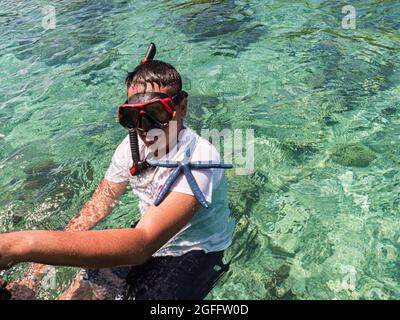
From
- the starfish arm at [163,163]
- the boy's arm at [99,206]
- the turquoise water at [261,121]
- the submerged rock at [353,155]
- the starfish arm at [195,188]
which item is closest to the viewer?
the starfish arm at [195,188]

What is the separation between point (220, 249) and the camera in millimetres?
3059

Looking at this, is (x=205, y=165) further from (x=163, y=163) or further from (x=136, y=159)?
(x=136, y=159)

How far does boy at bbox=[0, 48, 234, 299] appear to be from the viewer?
2066mm

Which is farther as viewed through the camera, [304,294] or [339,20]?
[339,20]

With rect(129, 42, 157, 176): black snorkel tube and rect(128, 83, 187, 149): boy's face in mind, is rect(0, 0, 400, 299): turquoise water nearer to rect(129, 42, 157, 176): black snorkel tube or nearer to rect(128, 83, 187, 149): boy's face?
rect(129, 42, 157, 176): black snorkel tube

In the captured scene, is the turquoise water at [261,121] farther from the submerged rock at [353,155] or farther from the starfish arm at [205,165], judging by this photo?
the starfish arm at [205,165]

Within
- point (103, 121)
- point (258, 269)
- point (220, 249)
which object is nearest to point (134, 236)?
point (220, 249)

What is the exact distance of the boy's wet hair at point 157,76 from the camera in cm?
260

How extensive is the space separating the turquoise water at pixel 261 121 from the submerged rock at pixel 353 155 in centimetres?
2

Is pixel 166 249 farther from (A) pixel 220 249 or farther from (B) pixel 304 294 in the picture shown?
(B) pixel 304 294

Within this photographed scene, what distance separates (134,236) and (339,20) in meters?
8.02

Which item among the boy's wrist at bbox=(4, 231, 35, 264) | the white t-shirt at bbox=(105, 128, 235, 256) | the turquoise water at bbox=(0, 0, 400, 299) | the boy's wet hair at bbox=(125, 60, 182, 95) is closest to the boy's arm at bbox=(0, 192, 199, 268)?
the boy's wrist at bbox=(4, 231, 35, 264)

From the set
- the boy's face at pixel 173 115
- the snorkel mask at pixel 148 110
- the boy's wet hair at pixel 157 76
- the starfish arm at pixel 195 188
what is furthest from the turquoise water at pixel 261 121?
the boy's wet hair at pixel 157 76

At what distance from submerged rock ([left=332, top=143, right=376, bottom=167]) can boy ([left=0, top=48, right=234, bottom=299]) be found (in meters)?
2.25
